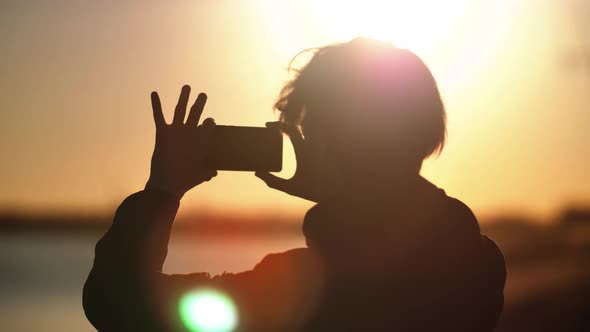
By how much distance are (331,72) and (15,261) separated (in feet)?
182

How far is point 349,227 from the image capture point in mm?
2773

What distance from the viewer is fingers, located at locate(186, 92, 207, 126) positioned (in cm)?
285

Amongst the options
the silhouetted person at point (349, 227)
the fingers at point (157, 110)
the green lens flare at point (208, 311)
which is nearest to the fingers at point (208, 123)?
the silhouetted person at point (349, 227)

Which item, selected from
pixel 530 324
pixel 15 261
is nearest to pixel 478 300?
pixel 530 324

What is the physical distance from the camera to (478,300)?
111 inches

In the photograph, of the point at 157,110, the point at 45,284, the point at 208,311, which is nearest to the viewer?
the point at 208,311

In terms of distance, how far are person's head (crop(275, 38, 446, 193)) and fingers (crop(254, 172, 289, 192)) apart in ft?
0.59

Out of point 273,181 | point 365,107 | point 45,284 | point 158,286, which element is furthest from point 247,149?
point 45,284

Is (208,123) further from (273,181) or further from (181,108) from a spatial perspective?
(273,181)

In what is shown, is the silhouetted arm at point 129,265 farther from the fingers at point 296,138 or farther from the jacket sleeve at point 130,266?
the fingers at point 296,138

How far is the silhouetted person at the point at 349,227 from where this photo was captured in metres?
2.68

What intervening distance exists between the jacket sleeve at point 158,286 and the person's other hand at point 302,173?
0.75 ft

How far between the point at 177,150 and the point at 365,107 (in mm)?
436

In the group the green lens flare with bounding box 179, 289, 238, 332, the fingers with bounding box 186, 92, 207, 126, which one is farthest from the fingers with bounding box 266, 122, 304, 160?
Answer: the green lens flare with bounding box 179, 289, 238, 332
